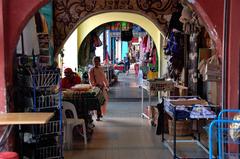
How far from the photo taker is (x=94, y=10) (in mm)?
7961

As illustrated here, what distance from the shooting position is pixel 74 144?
6141mm

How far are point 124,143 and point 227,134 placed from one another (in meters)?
2.43

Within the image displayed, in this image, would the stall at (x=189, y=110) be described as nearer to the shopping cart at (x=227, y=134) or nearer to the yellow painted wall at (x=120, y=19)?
the shopping cart at (x=227, y=134)

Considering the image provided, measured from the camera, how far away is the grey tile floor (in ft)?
18.0

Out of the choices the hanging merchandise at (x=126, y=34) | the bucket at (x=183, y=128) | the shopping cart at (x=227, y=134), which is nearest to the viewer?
the shopping cart at (x=227, y=134)

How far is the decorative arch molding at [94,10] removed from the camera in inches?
310

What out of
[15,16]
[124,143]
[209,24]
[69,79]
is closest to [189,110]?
[209,24]

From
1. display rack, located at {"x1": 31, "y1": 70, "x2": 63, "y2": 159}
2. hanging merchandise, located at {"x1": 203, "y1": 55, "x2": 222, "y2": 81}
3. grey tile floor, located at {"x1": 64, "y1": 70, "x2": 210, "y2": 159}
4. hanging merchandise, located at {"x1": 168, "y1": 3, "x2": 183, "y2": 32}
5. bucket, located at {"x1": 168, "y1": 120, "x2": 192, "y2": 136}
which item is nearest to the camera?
display rack, located at {"x1": 31, "y1": 70, "x2": 63, "y2": 159}

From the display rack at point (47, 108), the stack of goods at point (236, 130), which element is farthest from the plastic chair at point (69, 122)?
the stack of goods at point (236, 130)

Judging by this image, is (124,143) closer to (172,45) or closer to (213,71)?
(213,71)

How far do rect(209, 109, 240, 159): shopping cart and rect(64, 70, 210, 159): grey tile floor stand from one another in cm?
128

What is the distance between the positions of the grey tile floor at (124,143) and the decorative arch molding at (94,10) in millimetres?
1971

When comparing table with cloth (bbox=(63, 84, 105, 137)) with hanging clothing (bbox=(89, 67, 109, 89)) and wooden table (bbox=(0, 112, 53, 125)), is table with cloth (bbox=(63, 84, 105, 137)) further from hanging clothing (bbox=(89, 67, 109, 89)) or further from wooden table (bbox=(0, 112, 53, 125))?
wooden table (bbox=(0, 112, 53, 125))

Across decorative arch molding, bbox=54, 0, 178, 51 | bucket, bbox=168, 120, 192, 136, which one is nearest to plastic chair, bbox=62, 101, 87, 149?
bucket, bbox=168, 120, 192, 136
